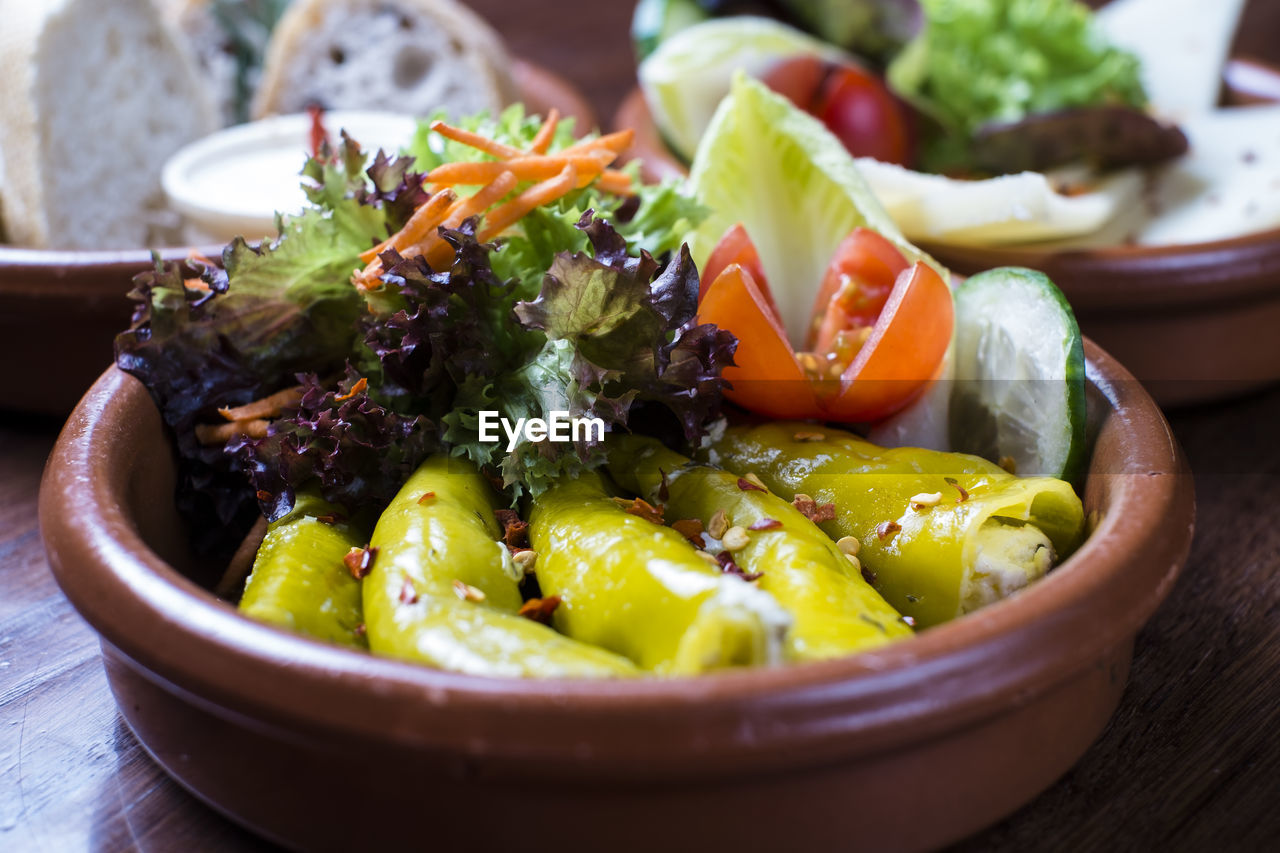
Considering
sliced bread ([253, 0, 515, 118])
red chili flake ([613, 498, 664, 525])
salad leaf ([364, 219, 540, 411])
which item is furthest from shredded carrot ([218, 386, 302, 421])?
sliced bread ([253, 0, 515, 118])

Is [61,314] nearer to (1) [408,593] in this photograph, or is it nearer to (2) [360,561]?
(2) [360,561]

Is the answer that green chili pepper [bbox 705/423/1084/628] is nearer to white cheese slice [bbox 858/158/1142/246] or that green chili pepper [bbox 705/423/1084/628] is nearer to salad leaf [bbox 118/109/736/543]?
salad leaf [bbox 118/109/736/543]

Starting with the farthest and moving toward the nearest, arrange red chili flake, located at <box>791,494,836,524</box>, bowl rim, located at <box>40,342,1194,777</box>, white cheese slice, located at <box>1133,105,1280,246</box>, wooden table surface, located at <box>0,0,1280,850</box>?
white cheese slice, located at <box>1133,105,1280,246</box> → red chili flake, located at <box>791,494,836,524</box> → wooden table surface, located at <box>0,0,1280,850</box> → bowl rim, located at <box>40,342,1194,777</box>

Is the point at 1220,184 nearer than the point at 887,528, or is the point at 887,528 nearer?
the point at 887,528

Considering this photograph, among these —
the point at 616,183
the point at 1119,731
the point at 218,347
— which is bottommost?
the point at 1119,731

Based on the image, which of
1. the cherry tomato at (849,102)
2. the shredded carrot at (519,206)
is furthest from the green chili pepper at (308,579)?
the cherry tomato at (849,102)

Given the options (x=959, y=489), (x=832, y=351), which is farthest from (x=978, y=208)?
(x=959, y=489)
